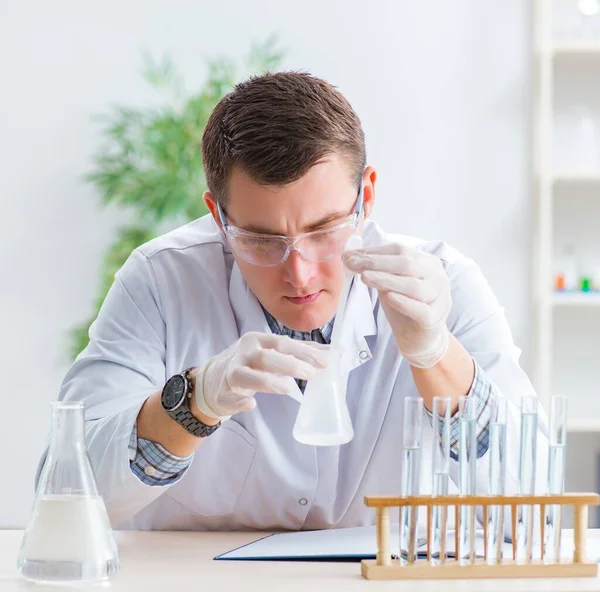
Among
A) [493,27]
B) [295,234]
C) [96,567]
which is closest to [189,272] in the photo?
[295,234]

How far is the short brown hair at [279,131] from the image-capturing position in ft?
5.29

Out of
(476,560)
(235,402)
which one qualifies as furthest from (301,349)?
(476,560)

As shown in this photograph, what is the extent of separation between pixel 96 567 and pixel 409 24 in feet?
11.2

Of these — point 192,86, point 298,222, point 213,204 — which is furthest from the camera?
point 192,86

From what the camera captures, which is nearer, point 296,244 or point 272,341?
point 272,341

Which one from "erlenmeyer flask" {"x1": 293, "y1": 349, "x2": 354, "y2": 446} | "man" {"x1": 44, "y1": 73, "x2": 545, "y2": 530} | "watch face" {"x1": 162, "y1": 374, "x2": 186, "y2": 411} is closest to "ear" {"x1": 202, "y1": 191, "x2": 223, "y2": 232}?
"man" {"x1": 44, "y1": 73, "x2": 545, "y2": 530}

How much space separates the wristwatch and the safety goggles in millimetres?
267

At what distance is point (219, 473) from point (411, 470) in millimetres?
689

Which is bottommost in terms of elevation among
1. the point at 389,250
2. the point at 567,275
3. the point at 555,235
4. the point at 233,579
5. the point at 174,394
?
the point at 233,579

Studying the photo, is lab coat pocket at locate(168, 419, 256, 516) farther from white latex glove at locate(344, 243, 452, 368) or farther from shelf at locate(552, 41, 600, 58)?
shelf at locate(552, 41, 600, 58)

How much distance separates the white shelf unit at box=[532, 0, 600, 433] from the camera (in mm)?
3826

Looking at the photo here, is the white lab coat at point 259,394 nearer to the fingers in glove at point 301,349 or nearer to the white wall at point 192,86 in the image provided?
the fingers in glove at point 301,349

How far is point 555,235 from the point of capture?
402cm

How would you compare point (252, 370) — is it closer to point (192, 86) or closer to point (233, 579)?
point (233, 579)
